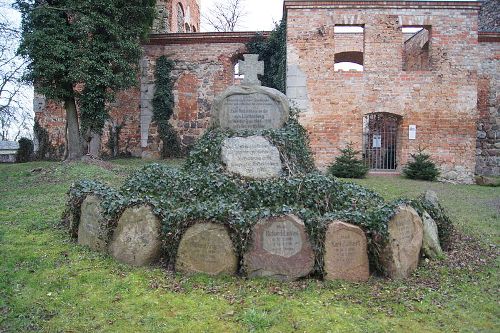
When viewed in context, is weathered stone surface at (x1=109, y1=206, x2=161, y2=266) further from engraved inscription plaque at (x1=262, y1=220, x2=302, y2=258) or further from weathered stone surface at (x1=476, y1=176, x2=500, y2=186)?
weathered stone surface at (x1=476, y1=176, x2=500, y2=186)

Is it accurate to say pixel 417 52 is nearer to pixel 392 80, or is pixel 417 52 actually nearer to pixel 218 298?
pixel 392 80

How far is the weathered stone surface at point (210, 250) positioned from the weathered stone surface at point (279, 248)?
20 centimetres

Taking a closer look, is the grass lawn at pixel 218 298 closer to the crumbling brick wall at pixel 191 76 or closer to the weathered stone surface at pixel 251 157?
the weathered stone surface at pixel 251 157

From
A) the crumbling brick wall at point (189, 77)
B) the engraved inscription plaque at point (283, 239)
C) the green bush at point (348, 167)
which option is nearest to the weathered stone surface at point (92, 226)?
the engraved inscription plaque at point (283, 239)

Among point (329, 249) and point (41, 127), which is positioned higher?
point (41, 127)

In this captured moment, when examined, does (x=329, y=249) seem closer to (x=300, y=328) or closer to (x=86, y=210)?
(x=300, y=328)

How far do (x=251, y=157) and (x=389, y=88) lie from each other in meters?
9.06

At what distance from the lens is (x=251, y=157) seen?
22.4 ft

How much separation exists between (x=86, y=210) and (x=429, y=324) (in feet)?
13.7

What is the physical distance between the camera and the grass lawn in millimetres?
3734

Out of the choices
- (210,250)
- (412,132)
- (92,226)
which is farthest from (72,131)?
(412,132)

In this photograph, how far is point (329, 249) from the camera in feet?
15.2

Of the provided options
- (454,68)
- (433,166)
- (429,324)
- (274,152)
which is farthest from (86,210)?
(454,68)

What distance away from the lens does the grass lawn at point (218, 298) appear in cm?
373
